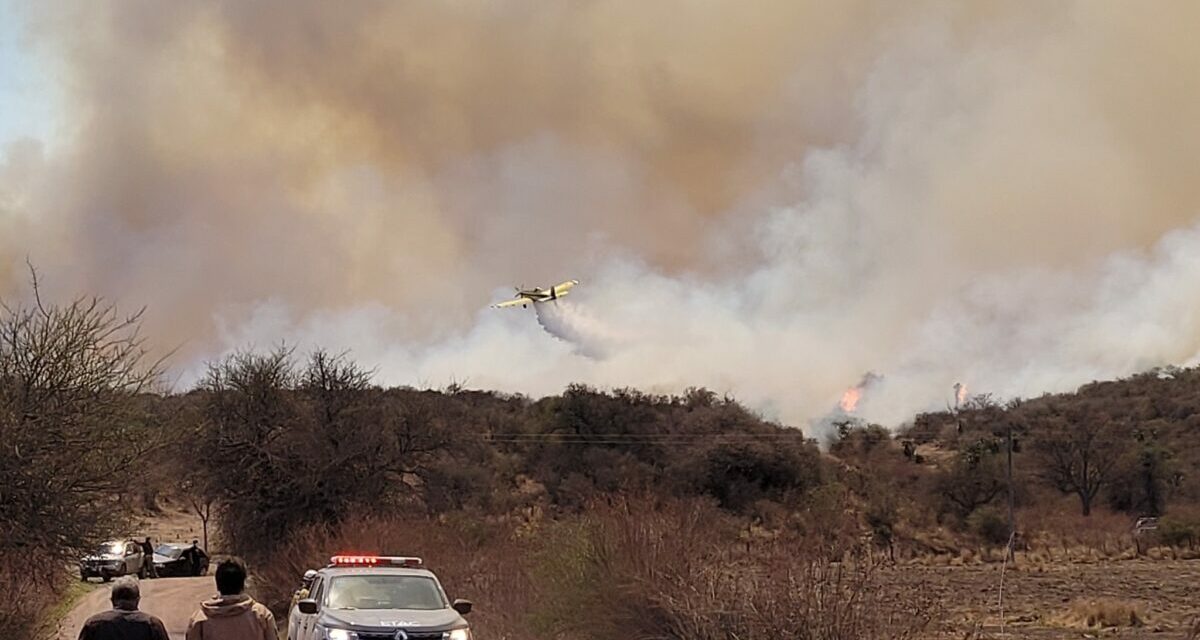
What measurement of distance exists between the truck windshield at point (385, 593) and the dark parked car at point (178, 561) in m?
32.1

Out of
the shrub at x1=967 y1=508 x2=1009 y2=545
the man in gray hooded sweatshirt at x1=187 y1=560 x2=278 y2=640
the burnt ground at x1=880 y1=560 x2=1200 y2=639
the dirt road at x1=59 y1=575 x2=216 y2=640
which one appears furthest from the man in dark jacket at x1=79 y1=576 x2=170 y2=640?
the shrub at x1=967 y1=508 x2=1009 y2=545

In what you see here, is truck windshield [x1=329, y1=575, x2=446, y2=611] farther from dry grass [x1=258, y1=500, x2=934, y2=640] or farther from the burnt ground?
the burnt ground

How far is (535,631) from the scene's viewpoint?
19719 mm

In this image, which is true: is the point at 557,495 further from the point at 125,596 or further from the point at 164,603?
the point at 125,596

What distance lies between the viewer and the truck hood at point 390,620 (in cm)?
1481

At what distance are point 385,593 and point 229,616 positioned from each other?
20.5 feet

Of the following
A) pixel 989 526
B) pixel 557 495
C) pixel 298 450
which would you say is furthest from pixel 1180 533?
pixel 298 450

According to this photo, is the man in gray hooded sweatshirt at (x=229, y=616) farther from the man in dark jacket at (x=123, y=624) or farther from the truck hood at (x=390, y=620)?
the truck hood at (x=390, y=620)

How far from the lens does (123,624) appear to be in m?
9.55

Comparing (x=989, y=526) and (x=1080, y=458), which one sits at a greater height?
(x=1080, y=458)

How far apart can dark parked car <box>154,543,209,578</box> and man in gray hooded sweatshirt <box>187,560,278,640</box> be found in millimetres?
37942

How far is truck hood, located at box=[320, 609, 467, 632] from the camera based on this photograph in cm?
1481

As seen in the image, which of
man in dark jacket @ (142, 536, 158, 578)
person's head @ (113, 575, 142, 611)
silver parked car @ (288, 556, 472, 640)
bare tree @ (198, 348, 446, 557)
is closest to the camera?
person's head @ (113, 575, 142, 611)

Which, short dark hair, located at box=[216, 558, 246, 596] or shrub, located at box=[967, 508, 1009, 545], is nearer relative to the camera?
short dark hair, located at box=[216, 558, 246, 596]
